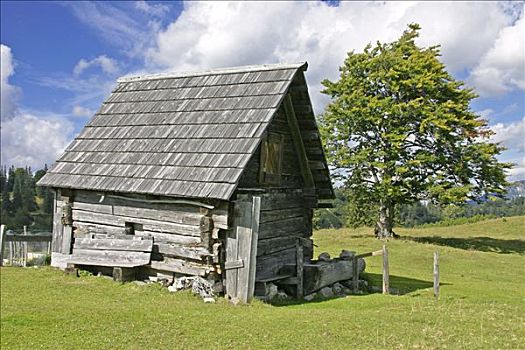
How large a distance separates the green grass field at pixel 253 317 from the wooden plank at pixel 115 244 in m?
1.09

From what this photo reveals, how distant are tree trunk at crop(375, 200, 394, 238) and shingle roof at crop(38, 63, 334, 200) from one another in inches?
797

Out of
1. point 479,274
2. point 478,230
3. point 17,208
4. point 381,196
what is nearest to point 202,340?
point 479,274

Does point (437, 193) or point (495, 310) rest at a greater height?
point (437, 193)

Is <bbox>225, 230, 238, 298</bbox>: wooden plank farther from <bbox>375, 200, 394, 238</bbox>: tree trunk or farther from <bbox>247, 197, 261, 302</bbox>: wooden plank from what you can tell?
<bbox>375, 200, 394, 238</bbox>: tree trunk

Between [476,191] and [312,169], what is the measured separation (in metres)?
18.1

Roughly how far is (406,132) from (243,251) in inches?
866

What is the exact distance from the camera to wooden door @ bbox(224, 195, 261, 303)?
13852 mm

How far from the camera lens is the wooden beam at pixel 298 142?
16.7 m

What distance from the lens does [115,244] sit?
53.5 ft

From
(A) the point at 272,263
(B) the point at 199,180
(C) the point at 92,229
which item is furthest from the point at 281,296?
(C) the point at 92,229

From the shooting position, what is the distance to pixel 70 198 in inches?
701

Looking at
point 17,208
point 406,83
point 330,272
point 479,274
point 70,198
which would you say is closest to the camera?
point 330,272

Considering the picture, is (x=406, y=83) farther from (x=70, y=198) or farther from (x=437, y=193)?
(x=70, y=198)

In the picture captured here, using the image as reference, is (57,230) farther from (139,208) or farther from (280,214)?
(280,214)
